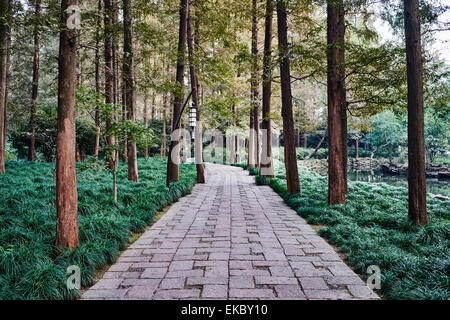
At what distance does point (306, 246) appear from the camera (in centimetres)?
400

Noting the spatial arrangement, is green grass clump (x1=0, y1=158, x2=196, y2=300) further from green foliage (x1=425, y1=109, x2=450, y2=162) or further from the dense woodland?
green foliage (x1=425, y1=109, x2=450, y2=162)

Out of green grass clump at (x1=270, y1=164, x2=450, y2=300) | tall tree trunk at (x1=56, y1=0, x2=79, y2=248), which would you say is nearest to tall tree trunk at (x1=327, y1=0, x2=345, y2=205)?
green grass clump at (x1=270, y1=164, x2=450, y2=300)

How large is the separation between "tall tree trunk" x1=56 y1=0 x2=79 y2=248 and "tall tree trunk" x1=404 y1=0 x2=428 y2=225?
16.2ft

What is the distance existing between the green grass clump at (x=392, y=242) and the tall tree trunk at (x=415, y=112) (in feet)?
1.32

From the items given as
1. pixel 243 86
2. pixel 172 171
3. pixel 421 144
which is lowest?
pixel 172 171

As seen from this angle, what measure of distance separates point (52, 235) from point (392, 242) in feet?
15.0

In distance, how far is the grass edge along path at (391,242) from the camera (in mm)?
2670

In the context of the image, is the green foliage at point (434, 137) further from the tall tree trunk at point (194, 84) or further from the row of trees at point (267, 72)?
the tall tree trunk at point (194, 84)

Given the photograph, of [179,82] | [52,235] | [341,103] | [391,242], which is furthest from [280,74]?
[52,235]

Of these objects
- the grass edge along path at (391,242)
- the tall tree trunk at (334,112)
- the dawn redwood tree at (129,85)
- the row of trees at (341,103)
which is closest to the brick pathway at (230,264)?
the grass edge along path at (391,242)

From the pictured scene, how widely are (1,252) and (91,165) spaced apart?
2819mm
